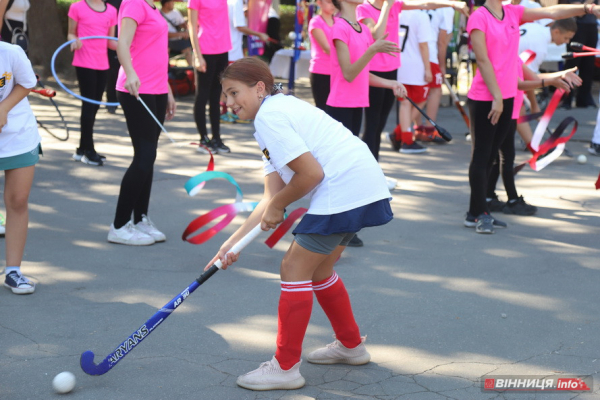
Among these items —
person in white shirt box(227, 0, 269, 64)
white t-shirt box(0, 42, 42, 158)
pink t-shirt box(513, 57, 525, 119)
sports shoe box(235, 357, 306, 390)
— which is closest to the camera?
sports shoe box(235, 357, 306, 390)

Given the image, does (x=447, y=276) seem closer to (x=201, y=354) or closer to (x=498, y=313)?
(x=498, y=313)

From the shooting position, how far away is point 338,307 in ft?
11.5

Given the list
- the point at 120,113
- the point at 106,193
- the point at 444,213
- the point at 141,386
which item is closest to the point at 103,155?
the point at 106,193

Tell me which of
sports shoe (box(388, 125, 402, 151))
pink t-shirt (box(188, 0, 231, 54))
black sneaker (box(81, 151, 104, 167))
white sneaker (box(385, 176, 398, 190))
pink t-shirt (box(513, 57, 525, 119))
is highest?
pink t-shirt (box(188, 0, 231, 54))

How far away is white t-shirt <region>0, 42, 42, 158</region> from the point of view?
13.6 feet

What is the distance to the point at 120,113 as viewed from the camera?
421 inches

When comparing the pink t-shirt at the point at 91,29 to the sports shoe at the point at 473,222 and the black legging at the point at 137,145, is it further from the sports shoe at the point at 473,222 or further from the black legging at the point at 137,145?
the sports shoe at the point at 473,222

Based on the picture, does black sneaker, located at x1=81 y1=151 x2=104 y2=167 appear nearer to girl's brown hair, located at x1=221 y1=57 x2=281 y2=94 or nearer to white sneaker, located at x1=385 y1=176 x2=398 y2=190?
white sneaker, located at x1=385 y1=176 x2=398 y2=190

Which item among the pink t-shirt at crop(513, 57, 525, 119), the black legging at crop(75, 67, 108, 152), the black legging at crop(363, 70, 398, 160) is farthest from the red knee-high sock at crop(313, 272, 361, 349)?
the black legging at crop(75, 67, 108, 152)

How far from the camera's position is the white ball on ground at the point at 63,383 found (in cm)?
323

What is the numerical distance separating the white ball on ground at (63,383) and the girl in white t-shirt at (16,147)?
1.31 metres

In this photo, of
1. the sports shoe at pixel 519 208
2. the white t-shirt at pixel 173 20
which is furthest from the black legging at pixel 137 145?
the white t-shirt at pixel 173 20

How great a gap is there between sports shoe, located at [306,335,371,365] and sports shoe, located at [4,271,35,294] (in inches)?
72.7

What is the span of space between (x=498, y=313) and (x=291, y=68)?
306 inches
